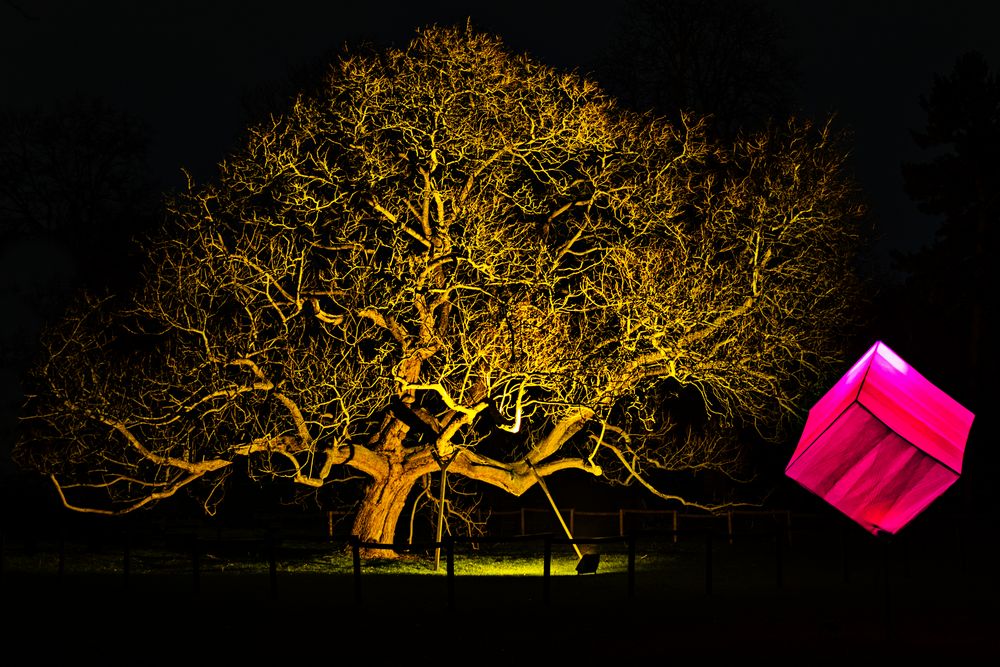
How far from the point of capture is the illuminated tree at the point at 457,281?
18.7 meters

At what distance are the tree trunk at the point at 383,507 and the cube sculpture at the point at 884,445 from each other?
11582 millimetres

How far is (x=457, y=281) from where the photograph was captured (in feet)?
64.3

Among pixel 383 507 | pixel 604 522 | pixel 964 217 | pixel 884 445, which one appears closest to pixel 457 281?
pixel 383 507

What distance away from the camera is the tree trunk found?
21031 millimetres

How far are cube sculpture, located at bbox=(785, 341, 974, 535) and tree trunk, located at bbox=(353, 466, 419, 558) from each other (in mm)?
11582

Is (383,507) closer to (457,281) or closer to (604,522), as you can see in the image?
(457,281)

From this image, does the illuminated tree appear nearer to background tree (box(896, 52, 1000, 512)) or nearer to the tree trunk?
the tree trunk

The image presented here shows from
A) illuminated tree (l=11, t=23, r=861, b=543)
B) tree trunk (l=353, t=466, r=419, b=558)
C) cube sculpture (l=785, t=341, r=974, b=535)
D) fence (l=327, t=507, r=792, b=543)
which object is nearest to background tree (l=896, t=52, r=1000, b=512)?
fence (l=327, t=507, r=792, b=543)

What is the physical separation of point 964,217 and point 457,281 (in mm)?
19519

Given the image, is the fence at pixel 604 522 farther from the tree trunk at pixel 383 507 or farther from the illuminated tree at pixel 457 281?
the illuminated tree at pixel 457 281

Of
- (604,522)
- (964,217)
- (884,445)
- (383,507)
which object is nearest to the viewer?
(884,445)

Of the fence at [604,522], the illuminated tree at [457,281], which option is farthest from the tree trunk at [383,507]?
the fence at [604,522]

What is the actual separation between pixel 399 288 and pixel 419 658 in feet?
35.7

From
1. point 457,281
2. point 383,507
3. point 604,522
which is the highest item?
point 457,281
